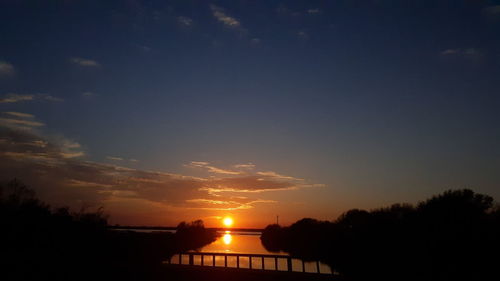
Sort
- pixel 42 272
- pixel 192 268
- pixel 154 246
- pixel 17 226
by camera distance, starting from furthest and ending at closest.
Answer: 1. pixel 154 246
2. pixel 17 226
3. pixel 192 268
4. pixel 42 272

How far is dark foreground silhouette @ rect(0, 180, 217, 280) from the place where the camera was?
21.0 metres

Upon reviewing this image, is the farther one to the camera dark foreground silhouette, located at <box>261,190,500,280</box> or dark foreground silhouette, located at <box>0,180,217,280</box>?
dark foreground silhouette, located at <box>261,190,500,280</box>

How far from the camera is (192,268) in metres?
22.9

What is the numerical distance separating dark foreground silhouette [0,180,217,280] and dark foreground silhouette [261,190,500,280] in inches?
475

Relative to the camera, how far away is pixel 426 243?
35.3 meters

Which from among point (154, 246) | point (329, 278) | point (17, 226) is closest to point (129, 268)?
point (329, 278)

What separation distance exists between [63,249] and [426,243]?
113ft

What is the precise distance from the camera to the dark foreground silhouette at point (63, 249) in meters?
21.0

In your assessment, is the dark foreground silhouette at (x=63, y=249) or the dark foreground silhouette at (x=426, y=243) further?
the dark foreground silhouette at (x=426, y=243)

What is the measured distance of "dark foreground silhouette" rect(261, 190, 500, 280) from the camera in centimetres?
2954

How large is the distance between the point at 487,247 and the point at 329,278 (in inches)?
707

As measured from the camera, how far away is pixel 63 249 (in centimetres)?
3784

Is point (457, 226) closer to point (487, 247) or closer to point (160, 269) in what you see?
point (487, 247)

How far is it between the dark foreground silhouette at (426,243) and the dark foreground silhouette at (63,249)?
39.6 feet
